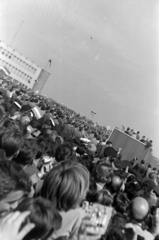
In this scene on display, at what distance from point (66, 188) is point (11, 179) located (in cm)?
47

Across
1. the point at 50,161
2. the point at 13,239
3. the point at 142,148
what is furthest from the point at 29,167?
the point at 142,148

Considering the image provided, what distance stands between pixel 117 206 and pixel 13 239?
267 centimetres

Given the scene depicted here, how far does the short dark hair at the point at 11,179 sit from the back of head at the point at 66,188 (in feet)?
0.67

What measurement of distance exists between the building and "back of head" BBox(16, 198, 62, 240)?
77240 mm

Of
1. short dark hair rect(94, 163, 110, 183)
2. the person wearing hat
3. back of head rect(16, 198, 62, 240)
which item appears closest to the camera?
back of head rect(16, 198, 62, 240)

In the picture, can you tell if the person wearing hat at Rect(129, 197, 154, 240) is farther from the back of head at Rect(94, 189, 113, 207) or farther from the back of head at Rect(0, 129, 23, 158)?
the back of head at Rect(0, 129, 23, 158)

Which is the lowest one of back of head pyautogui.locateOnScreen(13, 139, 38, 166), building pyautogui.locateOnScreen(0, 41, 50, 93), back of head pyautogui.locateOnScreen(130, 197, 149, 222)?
back of head pyautogui.locateOnScreen(13, 139, 38, 166)

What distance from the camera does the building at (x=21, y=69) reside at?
7675 centimetres

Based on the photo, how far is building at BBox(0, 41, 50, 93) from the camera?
76.8 m

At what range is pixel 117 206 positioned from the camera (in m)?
3.65

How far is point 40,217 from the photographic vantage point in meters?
1.50

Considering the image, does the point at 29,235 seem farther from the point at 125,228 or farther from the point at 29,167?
the point at 29,167

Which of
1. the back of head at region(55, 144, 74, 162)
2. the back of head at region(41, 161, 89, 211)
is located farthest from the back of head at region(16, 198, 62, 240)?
the back of head at region(55, 144, 74, 162)

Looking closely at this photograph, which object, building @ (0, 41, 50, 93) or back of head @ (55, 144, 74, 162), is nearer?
back of head @ (55, 144, 74, 162)
